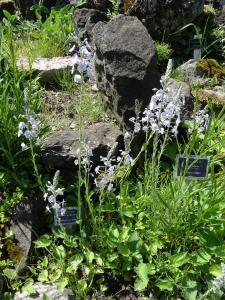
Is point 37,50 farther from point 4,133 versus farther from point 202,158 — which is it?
point 202,158

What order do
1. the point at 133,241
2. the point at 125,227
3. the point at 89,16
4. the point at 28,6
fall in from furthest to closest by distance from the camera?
1. the point at 28,6
2. the point at 89,16
3. the point at 125,227
4. the point at 133,241

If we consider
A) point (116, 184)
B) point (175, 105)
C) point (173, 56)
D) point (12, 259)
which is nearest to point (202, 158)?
point (175, 105)

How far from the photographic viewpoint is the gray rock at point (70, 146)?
3.30 m

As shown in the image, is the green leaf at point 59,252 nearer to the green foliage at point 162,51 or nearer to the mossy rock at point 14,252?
the mossy rock at point 14,252

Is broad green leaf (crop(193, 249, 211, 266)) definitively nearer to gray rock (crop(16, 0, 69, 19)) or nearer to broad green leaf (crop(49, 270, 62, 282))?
broad green leaf (crop(49, 270, 62, 282))

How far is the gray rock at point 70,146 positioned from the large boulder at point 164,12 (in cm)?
215

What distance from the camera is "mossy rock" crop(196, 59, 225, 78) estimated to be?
4.73m

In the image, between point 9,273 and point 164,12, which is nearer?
point 9,273

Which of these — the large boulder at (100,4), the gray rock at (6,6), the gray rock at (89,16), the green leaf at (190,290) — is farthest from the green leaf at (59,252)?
the gray rock at (6,6)

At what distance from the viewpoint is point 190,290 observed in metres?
2.64

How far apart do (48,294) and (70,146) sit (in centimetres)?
114

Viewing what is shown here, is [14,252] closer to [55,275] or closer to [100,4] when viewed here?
[55,275]

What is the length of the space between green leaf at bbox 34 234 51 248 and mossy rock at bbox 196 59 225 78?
9.03 feet

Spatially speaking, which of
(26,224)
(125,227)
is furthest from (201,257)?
(26,224)
